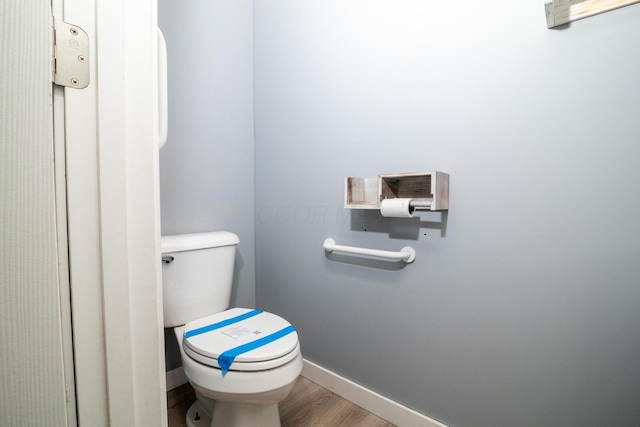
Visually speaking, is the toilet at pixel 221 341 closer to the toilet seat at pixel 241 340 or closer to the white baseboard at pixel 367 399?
the toilet seat at pixel 241 340

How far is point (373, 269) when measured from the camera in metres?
1.27

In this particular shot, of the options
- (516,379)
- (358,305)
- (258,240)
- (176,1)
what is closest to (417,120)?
(358,305)

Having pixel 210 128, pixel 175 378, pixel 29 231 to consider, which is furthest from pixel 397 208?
pixel 175 378

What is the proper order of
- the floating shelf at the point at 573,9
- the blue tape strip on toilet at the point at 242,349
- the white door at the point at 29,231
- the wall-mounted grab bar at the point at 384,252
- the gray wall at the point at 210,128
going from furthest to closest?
the gray wall at the point at 210,128, the wall-mounted grab bar at the point at 384,252, the blue tape strip on toilet at the point at 242,349, the floating shelf at the point at 573,9, the white door at the point at 29,231

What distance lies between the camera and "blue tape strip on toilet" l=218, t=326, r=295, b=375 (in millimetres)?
→ 910

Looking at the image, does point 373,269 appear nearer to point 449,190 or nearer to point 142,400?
point 449,190

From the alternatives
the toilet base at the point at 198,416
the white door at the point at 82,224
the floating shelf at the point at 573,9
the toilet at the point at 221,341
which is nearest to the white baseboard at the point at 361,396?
the toilet base at the point at 198,416

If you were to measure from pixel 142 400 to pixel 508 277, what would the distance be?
41.0 inches

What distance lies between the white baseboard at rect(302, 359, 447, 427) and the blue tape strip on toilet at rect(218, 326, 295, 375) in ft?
1.71

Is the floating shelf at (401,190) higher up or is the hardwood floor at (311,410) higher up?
the floating shelf at (401,190)

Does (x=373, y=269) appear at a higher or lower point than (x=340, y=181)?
lower

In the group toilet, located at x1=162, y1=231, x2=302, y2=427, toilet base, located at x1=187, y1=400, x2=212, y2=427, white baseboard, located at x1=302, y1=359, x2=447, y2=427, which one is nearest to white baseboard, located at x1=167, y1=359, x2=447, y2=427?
white baseboard, located at x1=302, y1=359, x2=447, y2=427

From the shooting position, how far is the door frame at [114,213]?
452mm

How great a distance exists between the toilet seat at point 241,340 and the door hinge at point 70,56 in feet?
2.67
